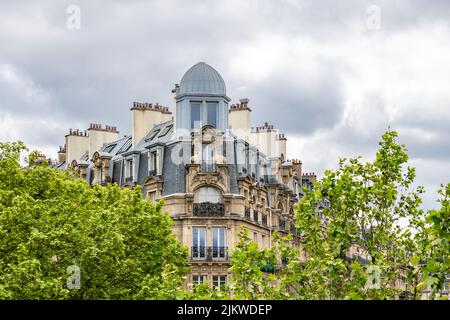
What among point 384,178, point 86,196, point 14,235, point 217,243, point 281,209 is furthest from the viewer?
point 281,209

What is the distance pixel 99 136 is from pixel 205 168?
674 inches

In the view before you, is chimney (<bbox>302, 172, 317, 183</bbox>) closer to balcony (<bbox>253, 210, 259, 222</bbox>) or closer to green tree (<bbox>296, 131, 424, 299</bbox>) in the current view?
balcony (<bbox>253, 210, 259, 222</bbox>)

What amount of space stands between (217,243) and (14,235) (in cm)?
2656

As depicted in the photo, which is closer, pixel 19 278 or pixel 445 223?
pixel 445 223

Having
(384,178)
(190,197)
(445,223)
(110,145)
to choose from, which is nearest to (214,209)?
(190,197)

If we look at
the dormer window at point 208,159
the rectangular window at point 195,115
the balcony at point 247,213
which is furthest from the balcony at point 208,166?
the rectangular window at point 195,115

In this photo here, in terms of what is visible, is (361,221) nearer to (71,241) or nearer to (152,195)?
(71,241)

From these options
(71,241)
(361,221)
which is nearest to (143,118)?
(71,241)

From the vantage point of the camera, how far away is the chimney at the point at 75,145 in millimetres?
84688

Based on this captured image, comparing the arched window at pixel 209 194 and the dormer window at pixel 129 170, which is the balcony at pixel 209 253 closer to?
the arched window at pixel 209 194

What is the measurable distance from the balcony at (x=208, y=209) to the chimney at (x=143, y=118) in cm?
997

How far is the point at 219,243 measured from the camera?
221ft
